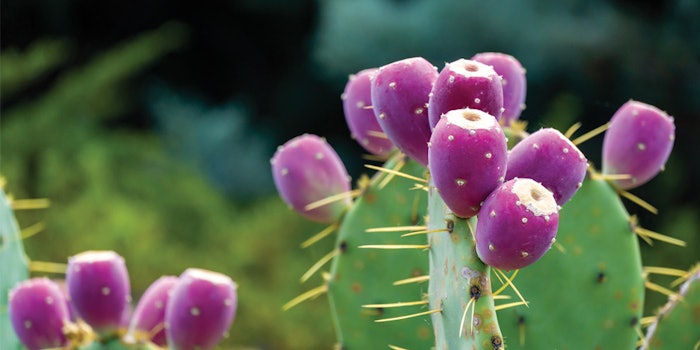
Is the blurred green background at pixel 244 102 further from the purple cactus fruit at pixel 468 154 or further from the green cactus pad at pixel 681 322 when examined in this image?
the purple cactus fruit at pixel 468 154

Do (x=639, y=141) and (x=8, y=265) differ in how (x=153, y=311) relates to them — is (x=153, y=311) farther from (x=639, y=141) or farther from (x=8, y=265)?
(x=639, y=141)

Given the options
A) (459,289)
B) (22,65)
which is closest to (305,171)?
(459,289)

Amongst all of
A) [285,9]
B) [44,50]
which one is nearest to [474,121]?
[44,50]

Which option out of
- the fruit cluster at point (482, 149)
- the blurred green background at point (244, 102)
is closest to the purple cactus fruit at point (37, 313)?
the fruit cluster at point (482, 149)

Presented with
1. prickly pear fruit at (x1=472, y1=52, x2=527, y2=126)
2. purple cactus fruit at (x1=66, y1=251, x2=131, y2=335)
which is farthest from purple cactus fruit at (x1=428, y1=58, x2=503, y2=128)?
purple cactus fruit at (x1=66, y1=251, x2=131, y2=335)

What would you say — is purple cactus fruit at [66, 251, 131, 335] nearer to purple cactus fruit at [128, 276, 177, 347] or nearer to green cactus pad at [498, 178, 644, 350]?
purple cactus fruit at [128, 276, 177, 347]

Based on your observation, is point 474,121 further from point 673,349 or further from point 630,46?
point 630,46

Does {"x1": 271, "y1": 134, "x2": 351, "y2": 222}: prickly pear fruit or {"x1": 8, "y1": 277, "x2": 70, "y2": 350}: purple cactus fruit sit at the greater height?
{"x1": 271, "y1": 134, "x2": 351, "y2": 222}: prickly pear fruit
